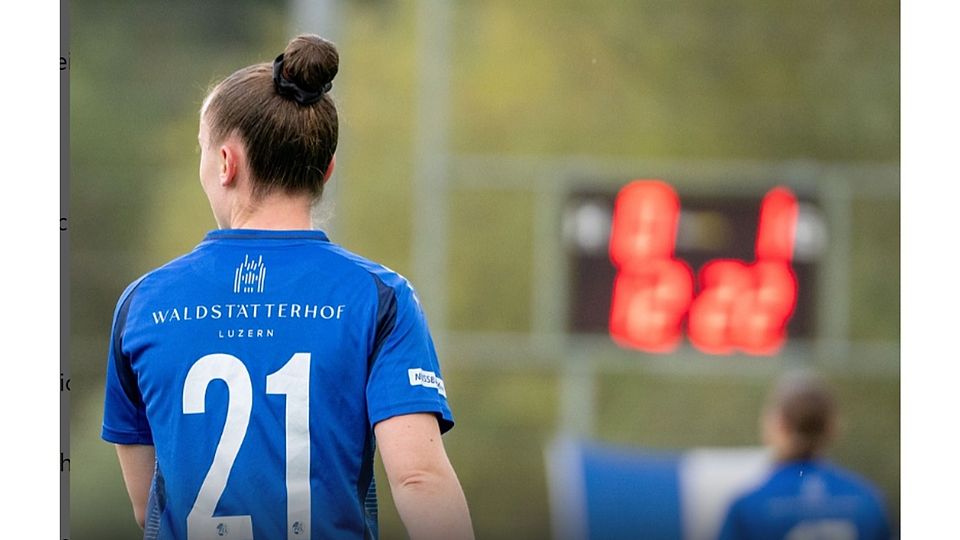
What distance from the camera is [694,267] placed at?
4.81 meters

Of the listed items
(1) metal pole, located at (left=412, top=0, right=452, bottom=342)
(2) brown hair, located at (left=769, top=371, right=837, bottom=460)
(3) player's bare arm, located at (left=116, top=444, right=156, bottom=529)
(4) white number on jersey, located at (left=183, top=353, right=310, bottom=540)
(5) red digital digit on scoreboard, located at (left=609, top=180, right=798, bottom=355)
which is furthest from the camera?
(1) metal pole, located at (left=412, top=0, right=452, bottom=342)

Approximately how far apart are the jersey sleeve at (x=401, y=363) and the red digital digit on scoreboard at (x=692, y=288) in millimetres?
3583

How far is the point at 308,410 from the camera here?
3.67 ft

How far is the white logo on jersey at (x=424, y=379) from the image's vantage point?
3.72ft

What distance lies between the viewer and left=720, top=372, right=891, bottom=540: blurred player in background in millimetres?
2783

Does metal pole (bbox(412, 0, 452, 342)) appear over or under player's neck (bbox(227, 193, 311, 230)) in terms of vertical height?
over

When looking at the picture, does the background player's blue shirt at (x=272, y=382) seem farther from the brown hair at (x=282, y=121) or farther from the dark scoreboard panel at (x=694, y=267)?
the dark scoreboard panel at (x=694, y=267)

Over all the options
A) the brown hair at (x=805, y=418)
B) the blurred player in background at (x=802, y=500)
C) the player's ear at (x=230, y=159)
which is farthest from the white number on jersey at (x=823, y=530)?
the player's ear at (x=230, y=159)

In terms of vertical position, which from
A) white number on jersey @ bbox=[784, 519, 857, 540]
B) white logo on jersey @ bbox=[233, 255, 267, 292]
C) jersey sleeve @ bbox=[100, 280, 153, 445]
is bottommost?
white number on jersey @ bbox=[784, 519, 857, 540]

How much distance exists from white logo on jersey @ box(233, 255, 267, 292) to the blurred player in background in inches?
69.7

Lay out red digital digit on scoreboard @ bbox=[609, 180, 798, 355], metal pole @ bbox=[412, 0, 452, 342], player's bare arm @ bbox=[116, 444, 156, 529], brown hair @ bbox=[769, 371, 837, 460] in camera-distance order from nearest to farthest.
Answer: player's bare arm @ bbox=[116, 444, 156, 529]
brown hair @ bbox=[769, 371, 837, 460]
red digital digit on scoreboard @ bbox=[609, 180, 798, 355]
metal pole @ bbox=[412, 0, 452, 342]

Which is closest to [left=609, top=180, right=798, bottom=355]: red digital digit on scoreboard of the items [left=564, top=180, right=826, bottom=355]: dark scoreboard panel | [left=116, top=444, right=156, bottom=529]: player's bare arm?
[left=564, top=180, right=826, bottom=355]: dark scoreboard panel

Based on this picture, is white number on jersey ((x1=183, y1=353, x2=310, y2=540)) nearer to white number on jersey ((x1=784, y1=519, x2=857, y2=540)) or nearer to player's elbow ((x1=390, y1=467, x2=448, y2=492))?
player's elbow ((x1=390, y1=467, x2=448, y2=492))
